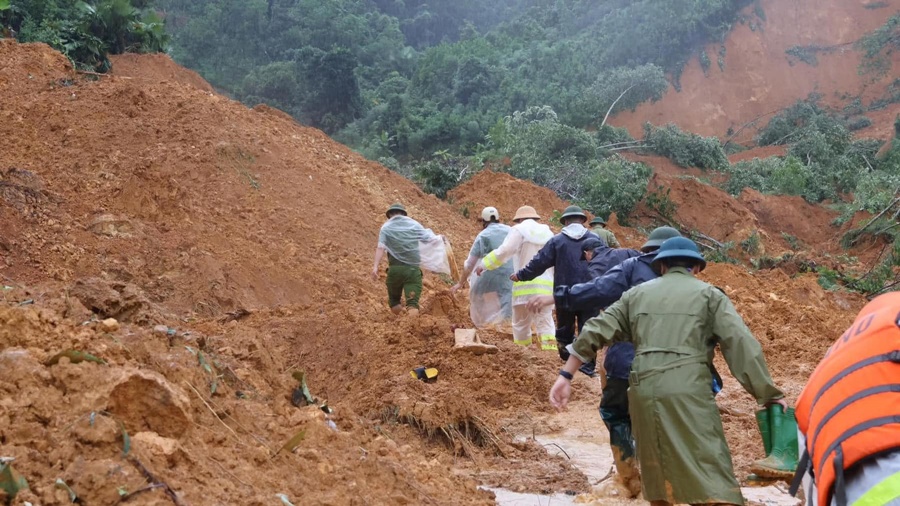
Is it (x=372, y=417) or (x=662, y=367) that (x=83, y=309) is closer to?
(x=372, y=417)

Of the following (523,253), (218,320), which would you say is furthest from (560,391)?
(218,320)

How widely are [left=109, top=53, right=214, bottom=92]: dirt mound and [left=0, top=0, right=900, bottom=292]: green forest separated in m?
0.47

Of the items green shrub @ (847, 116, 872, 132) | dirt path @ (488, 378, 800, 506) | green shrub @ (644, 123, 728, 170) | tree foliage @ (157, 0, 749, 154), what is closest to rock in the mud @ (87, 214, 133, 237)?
dirt path @ (488, 378, 800, 506)

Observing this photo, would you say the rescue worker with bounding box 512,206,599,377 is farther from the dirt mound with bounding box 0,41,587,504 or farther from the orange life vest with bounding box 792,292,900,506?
the orange life vest with bounding box 792,292,900,506

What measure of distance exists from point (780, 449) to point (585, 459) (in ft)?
8.72

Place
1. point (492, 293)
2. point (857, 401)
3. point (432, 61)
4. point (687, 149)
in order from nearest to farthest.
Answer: point (857, 401), point (492, 293), point (687, 149), point (432, 61)

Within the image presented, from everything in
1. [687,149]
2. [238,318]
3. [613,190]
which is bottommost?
[687,149]

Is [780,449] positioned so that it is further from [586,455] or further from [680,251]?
[586,455]

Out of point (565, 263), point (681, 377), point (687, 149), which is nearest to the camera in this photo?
point (681, 377)

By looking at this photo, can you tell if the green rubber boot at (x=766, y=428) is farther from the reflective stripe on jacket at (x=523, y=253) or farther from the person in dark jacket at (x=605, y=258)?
the reflective stripe on jacket at (x=523, y=253)

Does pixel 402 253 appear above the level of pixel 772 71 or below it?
above

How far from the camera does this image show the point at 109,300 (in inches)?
218

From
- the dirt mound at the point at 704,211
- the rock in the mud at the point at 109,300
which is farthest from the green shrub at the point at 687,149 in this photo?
the rock in the mud at the point at 109,300

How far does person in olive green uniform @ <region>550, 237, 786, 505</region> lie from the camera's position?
3.82 m
